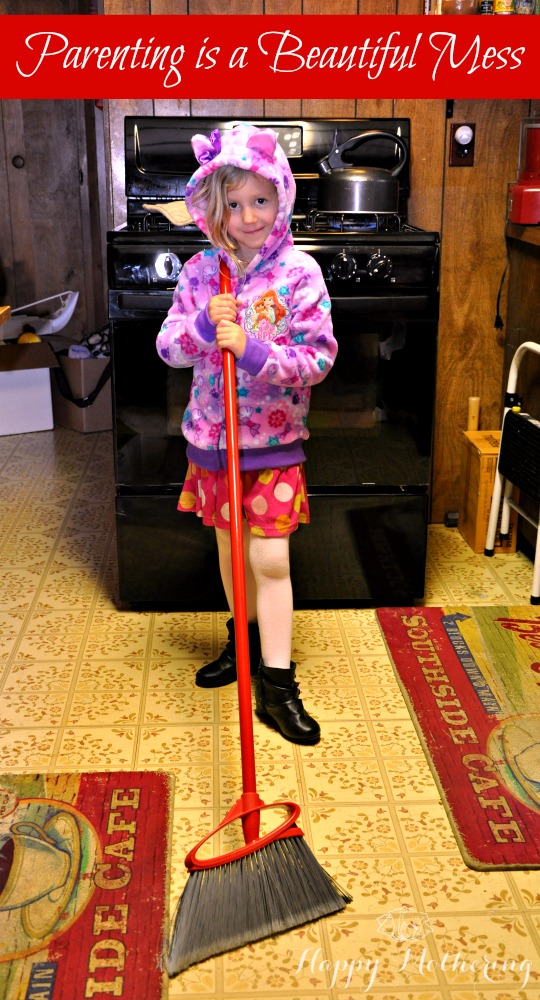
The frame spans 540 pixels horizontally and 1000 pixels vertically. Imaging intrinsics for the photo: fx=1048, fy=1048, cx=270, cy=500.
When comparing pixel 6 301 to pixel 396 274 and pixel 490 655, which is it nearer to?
pixel 396 274

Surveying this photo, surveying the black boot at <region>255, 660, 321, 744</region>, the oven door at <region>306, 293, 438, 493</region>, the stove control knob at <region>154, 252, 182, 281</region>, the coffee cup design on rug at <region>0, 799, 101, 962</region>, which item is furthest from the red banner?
the coffee cup design on rug at <region>0, 799, 101, 962</region>

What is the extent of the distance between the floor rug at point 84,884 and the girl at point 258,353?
1.18 feet

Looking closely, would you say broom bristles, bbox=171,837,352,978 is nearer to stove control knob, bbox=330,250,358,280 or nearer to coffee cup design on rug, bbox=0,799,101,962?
coffee cup design on rug, bbox=0,799,101,962

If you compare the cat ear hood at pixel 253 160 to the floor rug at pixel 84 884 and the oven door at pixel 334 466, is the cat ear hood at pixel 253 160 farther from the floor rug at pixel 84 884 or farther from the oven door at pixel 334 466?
the floor rug at pixel 84 884

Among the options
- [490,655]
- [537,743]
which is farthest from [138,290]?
[537,743]

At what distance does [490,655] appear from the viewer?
7.16 ft

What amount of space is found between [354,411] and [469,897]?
42.7 inches

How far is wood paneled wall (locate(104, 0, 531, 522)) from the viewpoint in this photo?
2.59 m

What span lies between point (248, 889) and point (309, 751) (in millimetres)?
457

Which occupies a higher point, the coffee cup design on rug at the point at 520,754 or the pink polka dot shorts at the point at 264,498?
the pink polka dot shorts at the point at 264,498

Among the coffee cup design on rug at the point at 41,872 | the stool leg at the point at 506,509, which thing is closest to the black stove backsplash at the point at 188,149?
the stool leg at the point at 506,509

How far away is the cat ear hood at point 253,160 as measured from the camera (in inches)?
64.4

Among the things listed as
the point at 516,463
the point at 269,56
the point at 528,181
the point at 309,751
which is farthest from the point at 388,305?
the point at 309,751

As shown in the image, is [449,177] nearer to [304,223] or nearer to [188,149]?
[304,223]
